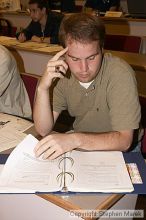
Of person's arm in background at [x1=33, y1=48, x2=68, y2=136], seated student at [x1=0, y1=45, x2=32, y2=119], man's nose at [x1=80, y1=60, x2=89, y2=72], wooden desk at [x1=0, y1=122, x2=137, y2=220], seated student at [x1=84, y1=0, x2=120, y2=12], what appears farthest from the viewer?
seated student at [x1=84, y1=0, x2=120, y2=12]

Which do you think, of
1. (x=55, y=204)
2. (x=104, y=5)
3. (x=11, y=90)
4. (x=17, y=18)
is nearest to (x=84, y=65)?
(x=55, y=204)

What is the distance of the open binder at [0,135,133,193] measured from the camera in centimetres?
91

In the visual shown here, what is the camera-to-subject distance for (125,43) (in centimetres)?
328

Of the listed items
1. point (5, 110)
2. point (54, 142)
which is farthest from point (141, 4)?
point (54, 142)

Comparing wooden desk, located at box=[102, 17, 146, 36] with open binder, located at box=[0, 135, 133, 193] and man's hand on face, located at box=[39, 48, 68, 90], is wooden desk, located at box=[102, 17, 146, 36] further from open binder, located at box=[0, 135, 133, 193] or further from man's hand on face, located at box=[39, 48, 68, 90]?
open binder, located at box=[0, 135, 133, 193]

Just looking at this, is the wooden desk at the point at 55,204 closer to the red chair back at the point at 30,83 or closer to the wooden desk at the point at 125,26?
the red chair back at the point at 30,83

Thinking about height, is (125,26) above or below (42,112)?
above

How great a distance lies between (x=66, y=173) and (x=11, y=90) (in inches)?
36.2

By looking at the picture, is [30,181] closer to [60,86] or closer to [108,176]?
[108,176]

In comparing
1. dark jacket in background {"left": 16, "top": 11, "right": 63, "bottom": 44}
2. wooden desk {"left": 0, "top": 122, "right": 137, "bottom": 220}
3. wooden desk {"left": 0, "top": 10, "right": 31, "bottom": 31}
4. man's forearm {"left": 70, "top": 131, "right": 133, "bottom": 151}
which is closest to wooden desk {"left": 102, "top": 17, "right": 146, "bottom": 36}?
dark jacket in background {"left": 16, "top": 11, "right": 63, "bottom": 44}

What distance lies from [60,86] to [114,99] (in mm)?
309

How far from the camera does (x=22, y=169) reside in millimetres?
1006

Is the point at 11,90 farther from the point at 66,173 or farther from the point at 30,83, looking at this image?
the point at 66,173

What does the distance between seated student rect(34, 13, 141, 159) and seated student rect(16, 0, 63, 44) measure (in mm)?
2400
